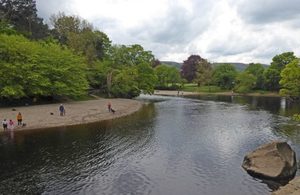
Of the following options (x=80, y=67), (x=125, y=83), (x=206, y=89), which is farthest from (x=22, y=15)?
(x=206, y=89)

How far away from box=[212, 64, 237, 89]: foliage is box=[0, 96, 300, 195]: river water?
93424 mm

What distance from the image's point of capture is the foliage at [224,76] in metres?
143

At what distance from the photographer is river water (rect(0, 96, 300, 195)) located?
23.9 meters

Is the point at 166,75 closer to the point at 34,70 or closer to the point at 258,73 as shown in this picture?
the point at 258,73

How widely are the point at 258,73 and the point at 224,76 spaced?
46.5ft

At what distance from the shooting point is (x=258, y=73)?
136 m

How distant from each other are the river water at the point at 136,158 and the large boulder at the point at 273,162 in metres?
0.91

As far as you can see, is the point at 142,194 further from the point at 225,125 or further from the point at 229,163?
the point at 225,125

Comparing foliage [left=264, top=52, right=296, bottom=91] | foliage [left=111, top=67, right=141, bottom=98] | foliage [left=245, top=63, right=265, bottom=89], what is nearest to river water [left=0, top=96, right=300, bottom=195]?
foliage [left=111, top=67, right=141, bottom=98]

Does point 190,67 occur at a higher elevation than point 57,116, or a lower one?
higher

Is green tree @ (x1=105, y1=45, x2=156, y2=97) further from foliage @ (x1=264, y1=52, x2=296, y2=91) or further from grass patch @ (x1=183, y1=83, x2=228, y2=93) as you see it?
foliage @ (x1=264, y1=52, x2=296, y2=91)

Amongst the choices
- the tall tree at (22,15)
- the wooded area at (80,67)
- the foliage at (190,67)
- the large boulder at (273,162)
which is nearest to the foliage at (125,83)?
the wooded area at (80,67)

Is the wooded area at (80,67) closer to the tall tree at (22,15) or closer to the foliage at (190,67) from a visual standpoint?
the tall tree at (22,15)

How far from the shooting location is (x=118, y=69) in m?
93.9
